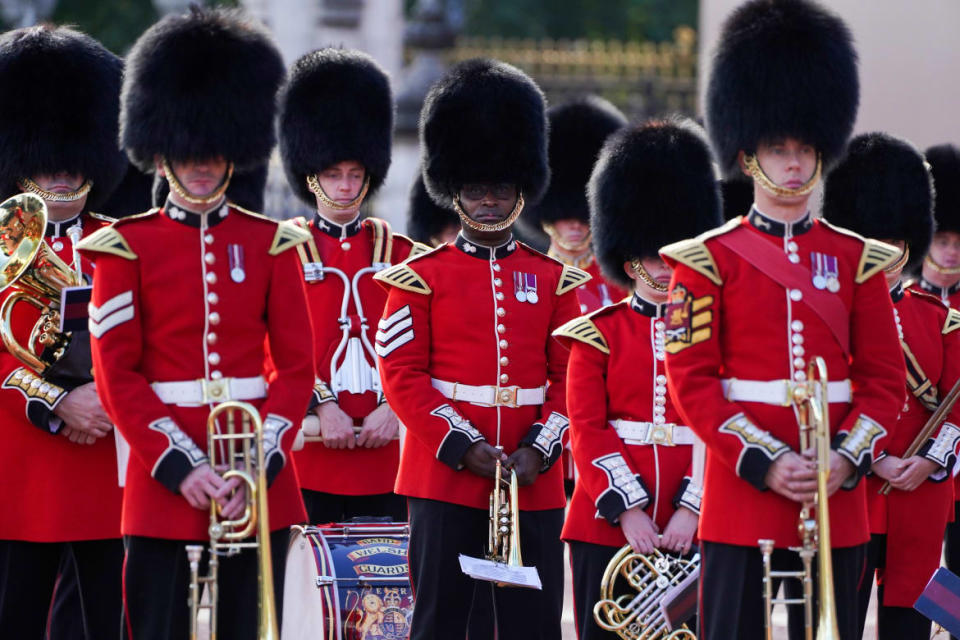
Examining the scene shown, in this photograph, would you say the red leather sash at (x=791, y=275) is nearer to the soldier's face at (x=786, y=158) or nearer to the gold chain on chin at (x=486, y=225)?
the soldier's face at (x=786, y=158)

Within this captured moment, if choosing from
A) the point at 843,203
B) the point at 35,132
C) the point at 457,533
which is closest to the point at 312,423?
the point at 457,533

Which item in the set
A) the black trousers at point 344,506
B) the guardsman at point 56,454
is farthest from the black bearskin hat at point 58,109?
the black trousers at point 344,506

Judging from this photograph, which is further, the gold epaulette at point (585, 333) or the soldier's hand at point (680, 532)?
the gold epaulette at point (585, 333)

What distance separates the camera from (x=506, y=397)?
16.9ft

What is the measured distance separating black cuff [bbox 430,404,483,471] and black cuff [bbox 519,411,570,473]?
0.16 meters

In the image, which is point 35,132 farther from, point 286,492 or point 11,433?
point 286,492

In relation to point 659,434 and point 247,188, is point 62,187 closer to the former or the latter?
point 247,188

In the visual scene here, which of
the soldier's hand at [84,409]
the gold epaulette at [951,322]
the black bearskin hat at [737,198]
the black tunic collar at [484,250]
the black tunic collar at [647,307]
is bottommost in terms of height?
the soldier's hand at [84,409]

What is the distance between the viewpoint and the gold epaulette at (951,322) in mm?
5652

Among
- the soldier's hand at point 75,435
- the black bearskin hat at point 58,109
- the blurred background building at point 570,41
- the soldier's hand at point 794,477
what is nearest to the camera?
the soldier's hand at point 794,477

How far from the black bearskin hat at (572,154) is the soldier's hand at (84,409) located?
2817mm

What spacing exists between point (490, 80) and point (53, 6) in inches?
630

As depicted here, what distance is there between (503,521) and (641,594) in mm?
428

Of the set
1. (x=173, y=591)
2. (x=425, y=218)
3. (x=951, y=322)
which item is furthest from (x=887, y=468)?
(x=425, y=218)
